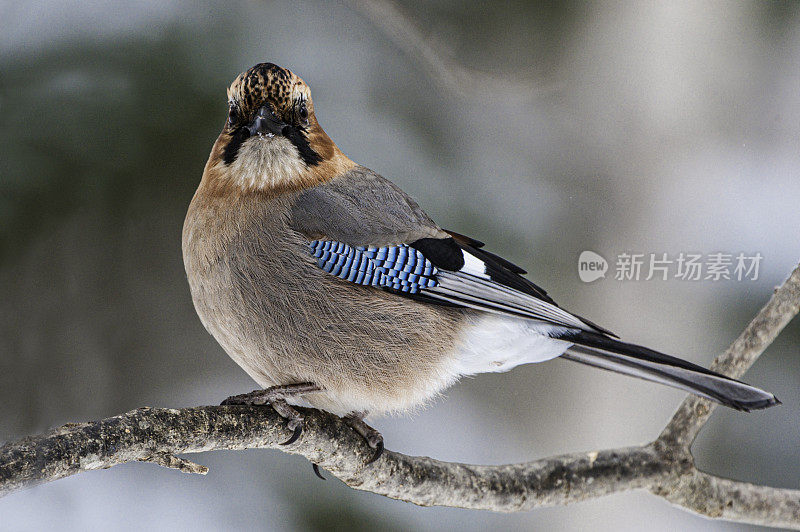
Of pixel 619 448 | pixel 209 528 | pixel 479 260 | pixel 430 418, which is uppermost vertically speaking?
pixel 479 260

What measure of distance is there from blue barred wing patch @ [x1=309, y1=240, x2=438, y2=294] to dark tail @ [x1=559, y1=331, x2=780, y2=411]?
373mm

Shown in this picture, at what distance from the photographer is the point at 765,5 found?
6.43ft

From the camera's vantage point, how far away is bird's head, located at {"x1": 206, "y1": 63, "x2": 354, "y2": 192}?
146 cm

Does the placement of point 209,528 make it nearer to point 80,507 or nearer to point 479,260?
point 80,507

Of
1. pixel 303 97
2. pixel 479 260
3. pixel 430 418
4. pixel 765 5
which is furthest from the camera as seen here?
pixel 430 418

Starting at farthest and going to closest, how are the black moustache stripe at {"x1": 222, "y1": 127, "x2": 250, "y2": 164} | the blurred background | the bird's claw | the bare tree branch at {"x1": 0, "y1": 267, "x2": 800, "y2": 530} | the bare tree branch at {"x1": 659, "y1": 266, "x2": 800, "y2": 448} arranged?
the bare tree branch at {"x1": 659, "y1": 266, "x2": 800, "y2": 448}
the blurred background
the black moustache stripe at {"x1": 222, "y1": 127, "x2": 250, "y2": 164}
the bird's claw
the bare tree branch at {"x1": 0, "y1": 267, "x2": 800, "y2": 530}

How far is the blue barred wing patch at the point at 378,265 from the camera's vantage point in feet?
4.97

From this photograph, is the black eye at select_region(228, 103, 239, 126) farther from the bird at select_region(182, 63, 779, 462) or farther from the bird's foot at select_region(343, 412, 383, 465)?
the bird's foot at select_region(343, 412, 383, 465)

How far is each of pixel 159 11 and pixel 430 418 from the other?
1.29m

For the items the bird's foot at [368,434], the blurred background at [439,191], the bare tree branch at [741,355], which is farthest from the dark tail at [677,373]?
the bird's foot at [368,434]

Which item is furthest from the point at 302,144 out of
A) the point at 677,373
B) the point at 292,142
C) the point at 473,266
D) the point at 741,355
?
the point at 741,355

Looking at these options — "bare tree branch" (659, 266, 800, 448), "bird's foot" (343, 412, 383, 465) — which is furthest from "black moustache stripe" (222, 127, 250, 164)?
"bare tree branch" (659, 266, 800, 448)

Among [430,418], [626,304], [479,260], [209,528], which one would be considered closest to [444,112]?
[479,260]

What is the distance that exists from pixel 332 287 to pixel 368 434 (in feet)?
1.08
